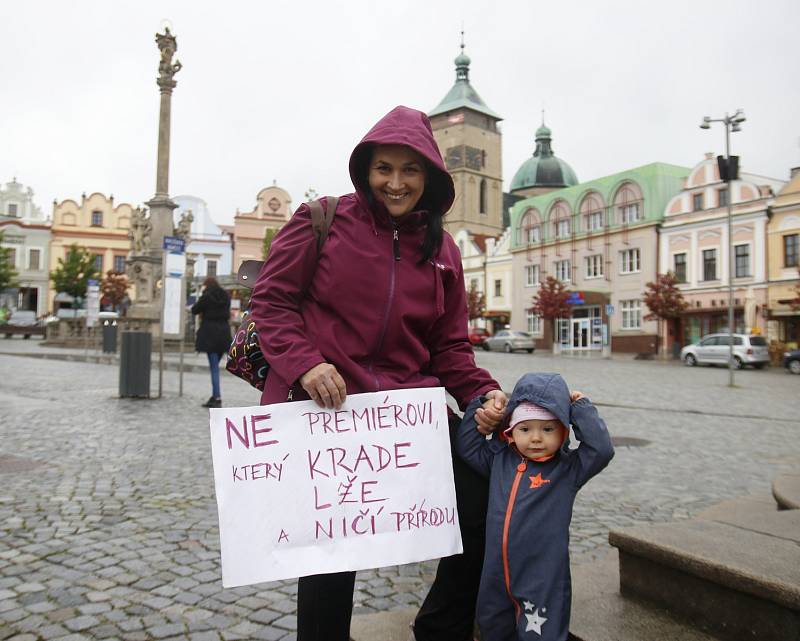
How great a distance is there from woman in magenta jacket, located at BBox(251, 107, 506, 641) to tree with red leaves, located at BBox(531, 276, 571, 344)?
42.4m

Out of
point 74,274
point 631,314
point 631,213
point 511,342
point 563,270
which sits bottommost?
point 511,342

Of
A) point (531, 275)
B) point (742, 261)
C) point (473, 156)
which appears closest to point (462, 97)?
point (473, 156)

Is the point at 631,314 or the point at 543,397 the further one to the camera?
the point at 631,314

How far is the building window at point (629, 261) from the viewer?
4306 cm

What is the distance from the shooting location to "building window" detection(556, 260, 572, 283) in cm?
4863

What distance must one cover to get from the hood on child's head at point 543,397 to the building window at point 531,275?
49.7 m

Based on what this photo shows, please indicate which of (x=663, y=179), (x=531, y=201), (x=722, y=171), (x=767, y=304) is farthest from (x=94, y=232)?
(x=722, y=171)

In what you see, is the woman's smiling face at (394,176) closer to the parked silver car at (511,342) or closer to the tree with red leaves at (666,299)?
the tree with red leaves at (666,299)

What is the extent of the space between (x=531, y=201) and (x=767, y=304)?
21683mm

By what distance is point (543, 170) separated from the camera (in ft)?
282

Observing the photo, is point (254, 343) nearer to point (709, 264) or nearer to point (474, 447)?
point (474, 447)

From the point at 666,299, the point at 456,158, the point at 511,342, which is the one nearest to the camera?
the point at 666,299

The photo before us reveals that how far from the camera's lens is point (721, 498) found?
5379 millimetres

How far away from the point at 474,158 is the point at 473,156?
25 centimetres
